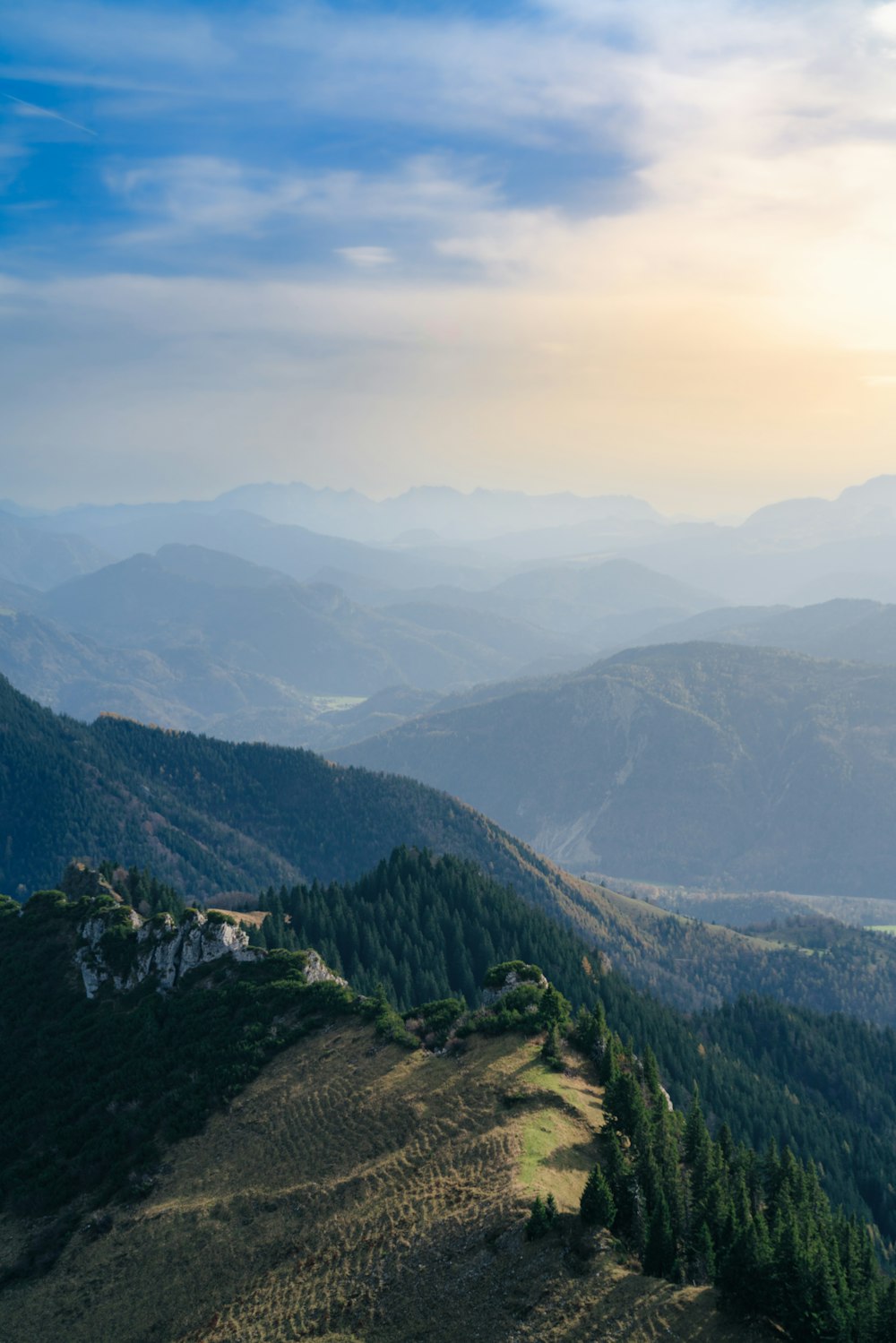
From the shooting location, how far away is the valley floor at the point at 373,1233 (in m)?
55.8

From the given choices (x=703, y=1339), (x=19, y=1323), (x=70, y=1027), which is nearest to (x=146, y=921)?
(x=70, y=1027)

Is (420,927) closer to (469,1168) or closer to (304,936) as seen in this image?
(304,936)

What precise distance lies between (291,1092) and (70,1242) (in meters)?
19.6

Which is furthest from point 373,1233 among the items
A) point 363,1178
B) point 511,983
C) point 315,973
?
point 315,973

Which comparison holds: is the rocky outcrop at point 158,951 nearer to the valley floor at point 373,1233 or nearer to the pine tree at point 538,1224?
the valley floor at point 373,1233

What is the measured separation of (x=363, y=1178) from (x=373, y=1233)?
6.31 metres

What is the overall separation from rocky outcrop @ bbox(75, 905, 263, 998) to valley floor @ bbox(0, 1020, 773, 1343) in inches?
962

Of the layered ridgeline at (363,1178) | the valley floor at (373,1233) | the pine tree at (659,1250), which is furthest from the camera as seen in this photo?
the pine tree at (659,1250)

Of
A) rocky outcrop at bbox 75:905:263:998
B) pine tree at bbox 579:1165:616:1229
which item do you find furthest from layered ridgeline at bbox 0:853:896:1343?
rocky outcrop at bbox 75:905:263:998

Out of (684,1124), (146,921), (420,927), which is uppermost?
(146,921)

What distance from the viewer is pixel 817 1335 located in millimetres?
51594

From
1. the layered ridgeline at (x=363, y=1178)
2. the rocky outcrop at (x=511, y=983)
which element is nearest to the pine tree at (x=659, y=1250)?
the layered ridgeline at (x=363, y=1178)

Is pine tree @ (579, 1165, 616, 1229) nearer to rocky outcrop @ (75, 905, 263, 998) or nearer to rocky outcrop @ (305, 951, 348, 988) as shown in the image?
rocky outcrop @ (305, 951, 348, 988)

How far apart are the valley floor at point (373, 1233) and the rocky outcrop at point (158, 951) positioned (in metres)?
24.4
